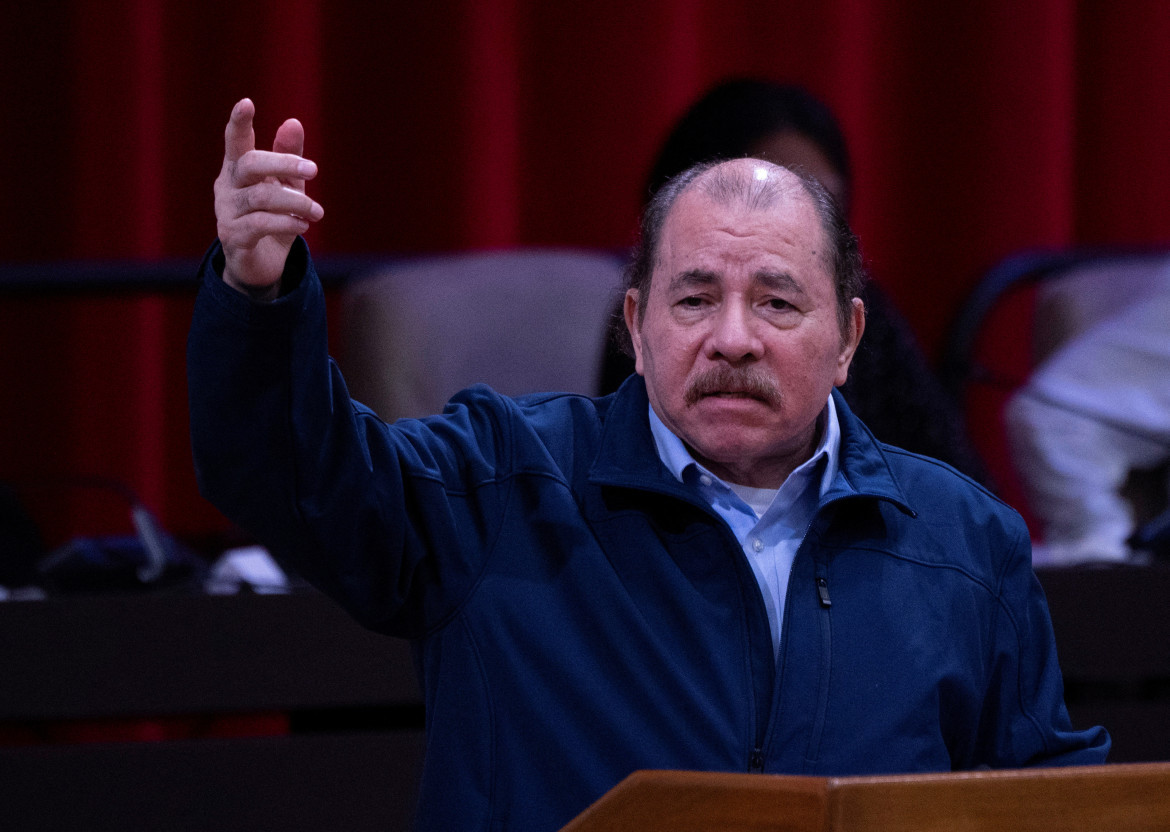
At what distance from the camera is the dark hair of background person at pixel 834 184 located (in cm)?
152

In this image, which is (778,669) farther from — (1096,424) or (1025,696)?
(1096,424)

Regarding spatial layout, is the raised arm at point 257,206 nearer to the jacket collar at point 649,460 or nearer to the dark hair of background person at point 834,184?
the jacket collar at point 649,460

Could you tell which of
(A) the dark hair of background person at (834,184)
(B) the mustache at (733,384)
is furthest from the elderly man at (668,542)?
(A) the dark hair of background person at (834,184)

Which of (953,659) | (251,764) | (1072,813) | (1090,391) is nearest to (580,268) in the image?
(1090,391)

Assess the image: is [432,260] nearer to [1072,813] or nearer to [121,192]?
[121,192]

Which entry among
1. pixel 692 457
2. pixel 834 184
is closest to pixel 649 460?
pixel 692 457

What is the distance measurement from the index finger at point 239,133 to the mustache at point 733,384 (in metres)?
0.35

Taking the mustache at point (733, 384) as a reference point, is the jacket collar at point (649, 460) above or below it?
below

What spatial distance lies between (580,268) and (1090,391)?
73 centimetres

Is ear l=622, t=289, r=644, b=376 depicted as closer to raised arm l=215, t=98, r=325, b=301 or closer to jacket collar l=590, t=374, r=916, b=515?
jacket collar l=590, t=374, r=916, b=515

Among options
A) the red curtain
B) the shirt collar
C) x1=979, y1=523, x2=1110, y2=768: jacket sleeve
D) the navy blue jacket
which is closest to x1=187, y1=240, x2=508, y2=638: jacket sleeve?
the navy blue jacket

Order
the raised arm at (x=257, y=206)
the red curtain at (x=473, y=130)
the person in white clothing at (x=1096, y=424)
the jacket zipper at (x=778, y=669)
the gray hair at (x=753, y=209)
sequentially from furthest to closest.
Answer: the red curtain at (x=473, y=130) → the person in white clothing at (x=1096, y=424) → the gray hair at (x=753, y=209) → the jacket zipper at (x=778, y=669) → the raised arm at (x=257, y=206)

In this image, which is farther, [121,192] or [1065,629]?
[121,192]

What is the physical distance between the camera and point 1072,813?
594mm
